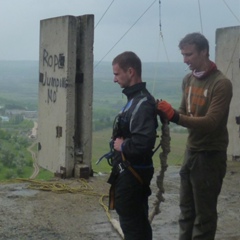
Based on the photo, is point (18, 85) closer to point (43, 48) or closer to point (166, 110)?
point (43, 48)

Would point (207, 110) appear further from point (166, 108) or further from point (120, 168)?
point (120, 168)

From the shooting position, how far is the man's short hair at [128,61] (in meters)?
4.26

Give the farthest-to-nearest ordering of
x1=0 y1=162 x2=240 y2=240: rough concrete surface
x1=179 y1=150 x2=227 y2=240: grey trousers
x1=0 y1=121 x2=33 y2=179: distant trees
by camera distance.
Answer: x1=0 y1=121 x2=33 y2=179: distant trees < x1=0 y1=162 x2=240 y2=240: rough concrete surface < x1=179 y1=150 x2=227 y2=240: grey trousers

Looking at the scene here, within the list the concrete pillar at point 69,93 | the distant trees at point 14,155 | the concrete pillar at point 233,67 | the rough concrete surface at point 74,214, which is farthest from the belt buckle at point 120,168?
the distant trees at point 14,155

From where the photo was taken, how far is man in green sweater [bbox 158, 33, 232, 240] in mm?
4461

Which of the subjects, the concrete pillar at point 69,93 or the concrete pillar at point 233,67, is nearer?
the concrete pillar at point 69,93

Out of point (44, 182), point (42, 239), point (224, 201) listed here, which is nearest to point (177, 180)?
point (224, 201)

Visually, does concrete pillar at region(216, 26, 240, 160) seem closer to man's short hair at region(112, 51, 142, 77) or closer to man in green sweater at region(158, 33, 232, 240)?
man in green sweater at region(158, 33, 232, 240)

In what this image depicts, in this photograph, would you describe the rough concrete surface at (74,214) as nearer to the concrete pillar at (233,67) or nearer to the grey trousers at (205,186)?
the grey trousers at (205,186)

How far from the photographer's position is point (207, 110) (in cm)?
459

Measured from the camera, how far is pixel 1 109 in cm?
2856

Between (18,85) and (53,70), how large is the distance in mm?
31209

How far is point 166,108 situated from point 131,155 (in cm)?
45

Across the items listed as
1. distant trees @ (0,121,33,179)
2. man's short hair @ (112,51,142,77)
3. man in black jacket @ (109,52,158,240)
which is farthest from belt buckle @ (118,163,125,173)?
distant trees @ (0,121,33,179)
